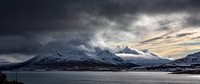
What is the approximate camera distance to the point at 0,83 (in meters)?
96.4

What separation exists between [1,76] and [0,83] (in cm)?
486

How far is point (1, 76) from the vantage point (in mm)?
100312
